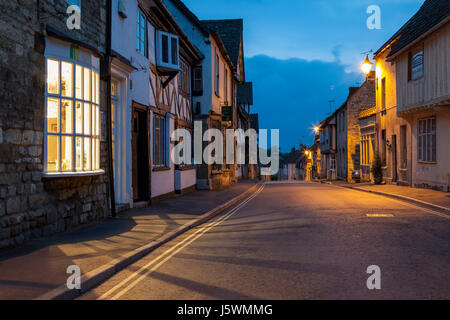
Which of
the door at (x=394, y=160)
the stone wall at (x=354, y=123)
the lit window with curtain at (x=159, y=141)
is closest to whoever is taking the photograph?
the lit window with curtain at (x=159, y=141)

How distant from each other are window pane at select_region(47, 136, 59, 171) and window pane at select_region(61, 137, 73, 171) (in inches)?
6.1

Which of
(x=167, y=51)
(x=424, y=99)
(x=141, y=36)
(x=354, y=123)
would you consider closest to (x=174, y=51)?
(x=167, y=51)

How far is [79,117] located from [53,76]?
1.03 meters

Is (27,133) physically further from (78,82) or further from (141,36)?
(141,36)

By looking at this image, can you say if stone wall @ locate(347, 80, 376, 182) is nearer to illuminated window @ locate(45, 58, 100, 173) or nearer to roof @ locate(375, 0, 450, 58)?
roof @ locate(375, 0, 450, 58)

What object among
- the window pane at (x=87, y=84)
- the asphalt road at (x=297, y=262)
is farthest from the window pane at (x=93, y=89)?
the asphalt road at (x=297, y=262)

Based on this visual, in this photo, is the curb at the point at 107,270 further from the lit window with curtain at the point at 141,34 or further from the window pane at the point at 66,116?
the lit window with curtain at the point at 141,34

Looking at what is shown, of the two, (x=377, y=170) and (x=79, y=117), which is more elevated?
(x=79, y=117)

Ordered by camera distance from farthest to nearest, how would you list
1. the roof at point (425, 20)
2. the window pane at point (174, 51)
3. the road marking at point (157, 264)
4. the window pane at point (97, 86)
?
the roof at point (425, 20) → the window pane at point (174, 51) → the window pane at point (97, 86) → the road marking at point (157, 264)

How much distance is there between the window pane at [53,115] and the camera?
8.23 m

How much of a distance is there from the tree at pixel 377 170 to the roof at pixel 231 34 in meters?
12.8

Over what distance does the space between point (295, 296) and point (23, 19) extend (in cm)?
631

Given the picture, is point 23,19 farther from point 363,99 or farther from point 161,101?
point 363,99

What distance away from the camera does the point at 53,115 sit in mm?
8359
